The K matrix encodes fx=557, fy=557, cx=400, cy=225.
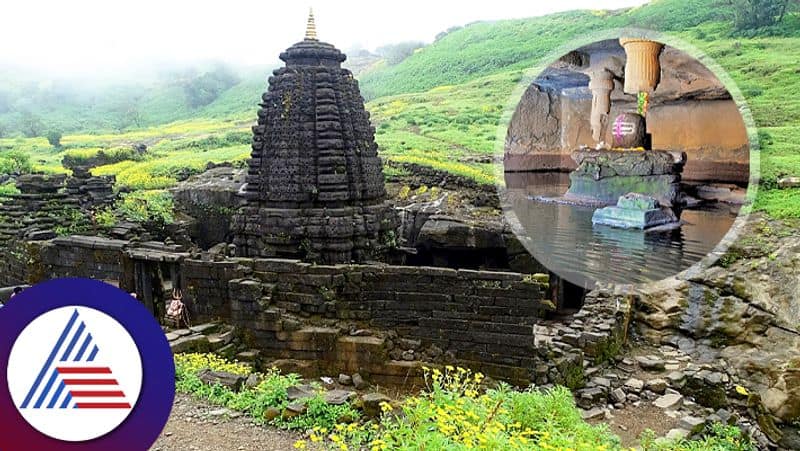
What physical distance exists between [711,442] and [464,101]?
1436cm

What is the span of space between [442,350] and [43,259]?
945cm

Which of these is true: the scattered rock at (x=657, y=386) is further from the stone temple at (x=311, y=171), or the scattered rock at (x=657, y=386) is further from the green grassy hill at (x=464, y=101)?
the stone temple at (x=311, y=171)

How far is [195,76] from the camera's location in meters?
30.6

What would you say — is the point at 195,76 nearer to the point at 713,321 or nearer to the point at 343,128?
the point at 343,128

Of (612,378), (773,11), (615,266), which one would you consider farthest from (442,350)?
(773,11)

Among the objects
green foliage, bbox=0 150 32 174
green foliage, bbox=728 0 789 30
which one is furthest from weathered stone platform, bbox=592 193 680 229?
green foliage, bbox=0 150 32 174

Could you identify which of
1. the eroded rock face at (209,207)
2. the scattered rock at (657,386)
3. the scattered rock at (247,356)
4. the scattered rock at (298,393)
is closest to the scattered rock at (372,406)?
the scattered rock at (298,393)

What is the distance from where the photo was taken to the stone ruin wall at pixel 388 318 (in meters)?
8.62

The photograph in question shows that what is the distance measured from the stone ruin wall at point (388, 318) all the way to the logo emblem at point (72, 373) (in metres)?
6.59

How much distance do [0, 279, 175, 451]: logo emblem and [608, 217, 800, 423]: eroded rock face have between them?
26.4ft

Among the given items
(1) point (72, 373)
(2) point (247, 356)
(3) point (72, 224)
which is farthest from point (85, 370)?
(3) point (72, 224)

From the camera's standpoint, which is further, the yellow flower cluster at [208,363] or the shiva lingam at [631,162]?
the yellow flower cluster at [208,363]

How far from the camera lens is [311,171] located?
436 inches

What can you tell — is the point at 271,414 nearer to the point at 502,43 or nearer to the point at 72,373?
the point at 72,373
